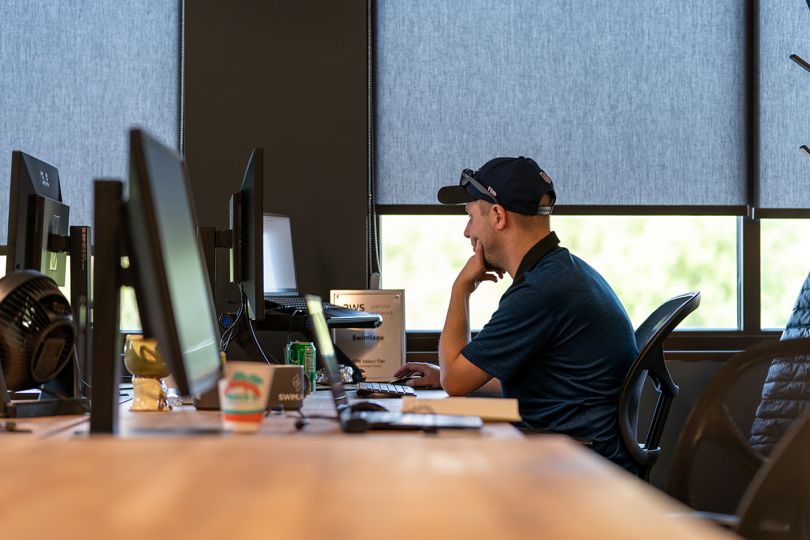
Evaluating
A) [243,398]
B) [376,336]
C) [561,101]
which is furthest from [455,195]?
[243,398]

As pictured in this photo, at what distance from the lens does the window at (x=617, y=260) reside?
380 cm

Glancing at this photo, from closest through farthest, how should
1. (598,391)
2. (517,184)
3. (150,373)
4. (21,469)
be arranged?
1. (21,469)
2. (150,373)
3. (598,391)
4. (517,184)

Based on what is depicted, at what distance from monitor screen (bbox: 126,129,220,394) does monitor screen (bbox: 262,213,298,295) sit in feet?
5.45

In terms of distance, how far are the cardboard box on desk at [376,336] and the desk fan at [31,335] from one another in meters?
1.41

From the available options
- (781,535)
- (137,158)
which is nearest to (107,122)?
(137,158)

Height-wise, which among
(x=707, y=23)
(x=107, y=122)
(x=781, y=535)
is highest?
(x=707, y=23)

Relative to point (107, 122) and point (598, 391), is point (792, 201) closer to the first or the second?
point (598, 391)

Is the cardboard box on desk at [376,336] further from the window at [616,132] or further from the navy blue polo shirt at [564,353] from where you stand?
the navy blue polo shirt at [564,353]

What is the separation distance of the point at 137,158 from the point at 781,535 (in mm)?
991

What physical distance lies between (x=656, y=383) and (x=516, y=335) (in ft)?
1.68

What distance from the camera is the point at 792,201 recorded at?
3842 mm

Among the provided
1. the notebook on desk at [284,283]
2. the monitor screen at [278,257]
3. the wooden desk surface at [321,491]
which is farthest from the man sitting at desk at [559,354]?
the wooden desk surface at [321,491]

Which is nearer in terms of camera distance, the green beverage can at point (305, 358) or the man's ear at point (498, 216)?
the green beverage can at point (305, 358)

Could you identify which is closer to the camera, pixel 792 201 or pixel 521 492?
pixel 521 492
